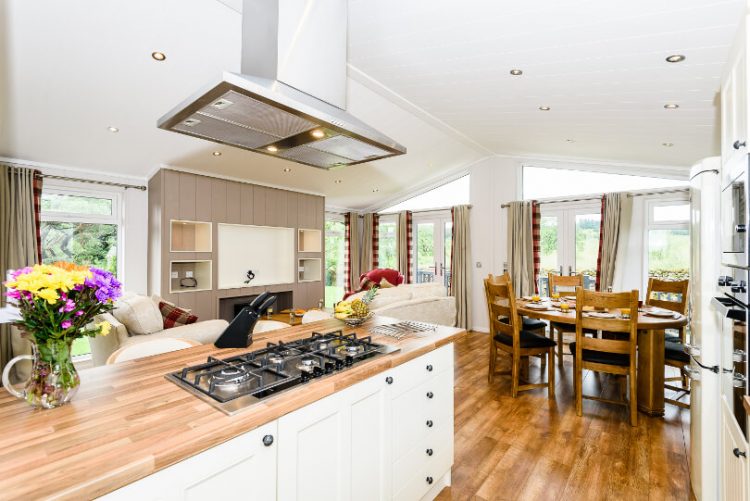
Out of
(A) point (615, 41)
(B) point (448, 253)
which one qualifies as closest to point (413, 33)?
(A) point (615, 41)

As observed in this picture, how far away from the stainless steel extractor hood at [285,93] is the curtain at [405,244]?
5.53m

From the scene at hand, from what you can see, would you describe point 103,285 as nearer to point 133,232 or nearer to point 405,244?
point 133,232

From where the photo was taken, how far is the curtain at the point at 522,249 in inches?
227

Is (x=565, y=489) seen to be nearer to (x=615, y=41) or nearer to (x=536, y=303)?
(x=536, y=303)

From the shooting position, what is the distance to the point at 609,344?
9.49ft

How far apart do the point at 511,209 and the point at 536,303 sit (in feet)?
8.35

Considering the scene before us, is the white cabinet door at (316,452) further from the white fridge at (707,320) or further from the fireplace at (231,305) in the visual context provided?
the fireplace at (231,305)

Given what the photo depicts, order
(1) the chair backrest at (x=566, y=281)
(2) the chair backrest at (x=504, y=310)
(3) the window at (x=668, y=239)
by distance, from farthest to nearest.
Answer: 1. (3) the window at (x=668, y=239)
2. (1) the chair backrest at (x=566, y=281)
3. (2) the chair backrest at (x=504, y=310)

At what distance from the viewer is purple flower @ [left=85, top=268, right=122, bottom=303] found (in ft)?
3.64

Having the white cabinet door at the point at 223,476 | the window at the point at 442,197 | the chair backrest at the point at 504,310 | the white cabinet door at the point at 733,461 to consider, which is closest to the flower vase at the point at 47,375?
Answer: the white cabinet door at the point at 223,476

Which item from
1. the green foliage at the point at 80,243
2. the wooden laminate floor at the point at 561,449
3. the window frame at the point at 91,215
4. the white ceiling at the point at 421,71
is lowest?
the wooden laminate floor at the point at 561,449

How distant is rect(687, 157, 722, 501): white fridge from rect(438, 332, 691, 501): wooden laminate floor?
0.44 metres

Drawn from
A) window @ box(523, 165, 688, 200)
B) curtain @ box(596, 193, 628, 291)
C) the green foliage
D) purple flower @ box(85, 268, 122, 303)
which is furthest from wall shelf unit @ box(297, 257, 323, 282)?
purple flower @ box(85, 268, 122, 303)

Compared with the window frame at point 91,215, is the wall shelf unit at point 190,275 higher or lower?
lower
